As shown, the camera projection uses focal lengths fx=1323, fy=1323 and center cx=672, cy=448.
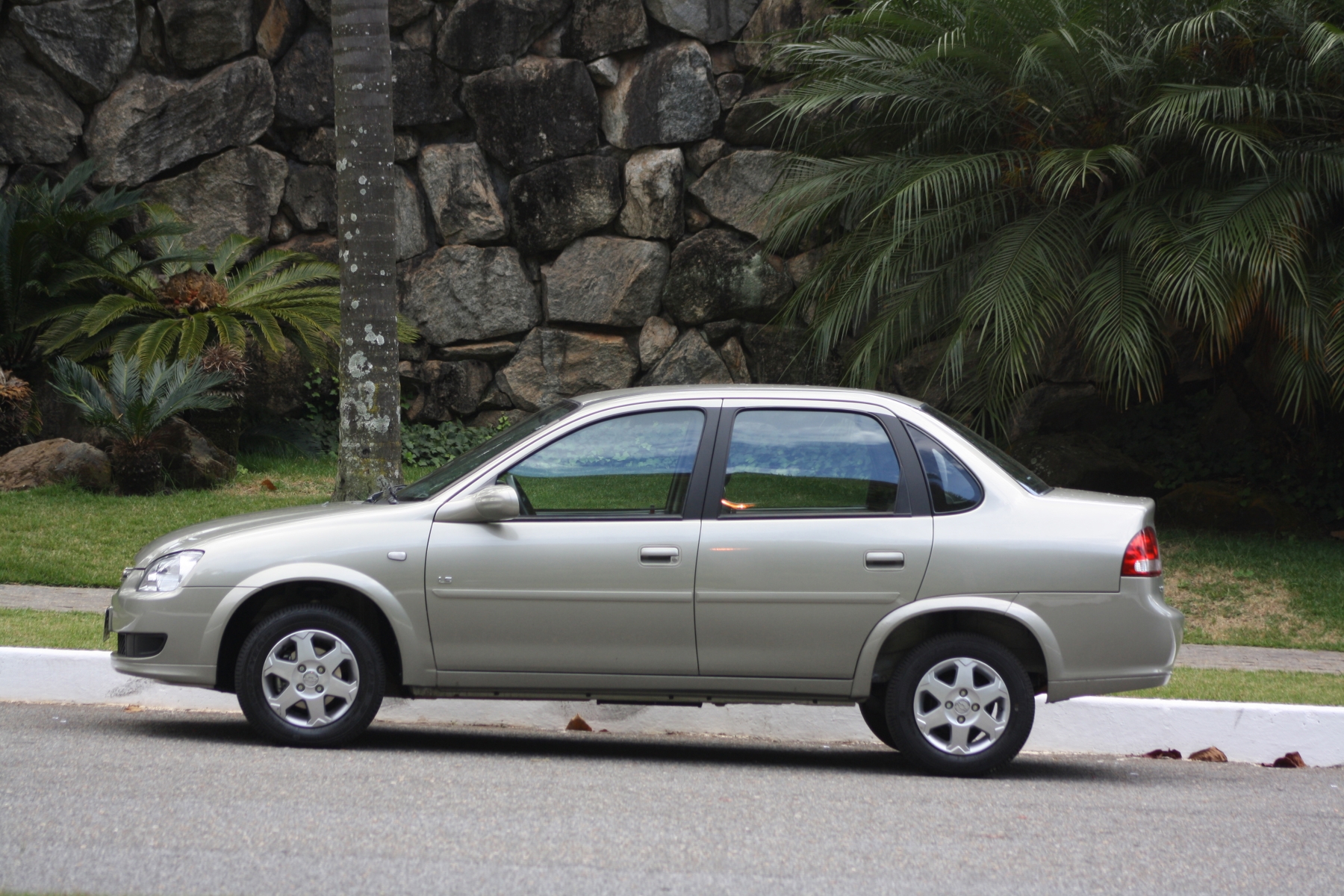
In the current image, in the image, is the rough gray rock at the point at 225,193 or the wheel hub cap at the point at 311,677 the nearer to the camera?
the wheel hub cap at the point at 311,677

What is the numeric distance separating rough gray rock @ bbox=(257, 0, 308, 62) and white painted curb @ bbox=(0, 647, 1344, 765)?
10256 mm

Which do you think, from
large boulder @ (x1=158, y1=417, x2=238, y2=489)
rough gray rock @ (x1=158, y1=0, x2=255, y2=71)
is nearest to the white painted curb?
large boulder @ (x1=158, y1=417, x2=238, y2=489)

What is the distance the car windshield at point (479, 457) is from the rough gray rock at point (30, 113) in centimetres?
1119

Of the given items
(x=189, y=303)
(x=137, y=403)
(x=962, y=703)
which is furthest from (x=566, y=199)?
(x=962, y=703)

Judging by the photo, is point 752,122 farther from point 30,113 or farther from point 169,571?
point 169,571

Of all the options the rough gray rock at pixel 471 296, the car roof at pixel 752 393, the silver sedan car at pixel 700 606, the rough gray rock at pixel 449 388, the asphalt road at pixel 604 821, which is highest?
the rough gray rock at pixel 471 296

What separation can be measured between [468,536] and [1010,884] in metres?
2.59

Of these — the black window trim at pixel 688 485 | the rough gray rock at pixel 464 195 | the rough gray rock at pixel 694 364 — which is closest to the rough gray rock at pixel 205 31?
the rough gray rock at pixel 464 195

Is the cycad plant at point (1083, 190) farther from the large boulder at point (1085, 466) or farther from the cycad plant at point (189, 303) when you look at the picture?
the cycad plant at point (189, 303)

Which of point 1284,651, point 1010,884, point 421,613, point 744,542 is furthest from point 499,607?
point 1284,651

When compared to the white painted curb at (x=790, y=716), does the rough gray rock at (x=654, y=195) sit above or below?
above

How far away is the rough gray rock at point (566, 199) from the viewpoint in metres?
14.9

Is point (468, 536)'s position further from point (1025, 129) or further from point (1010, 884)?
point (1025, 129)

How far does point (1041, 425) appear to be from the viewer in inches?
→ 551
